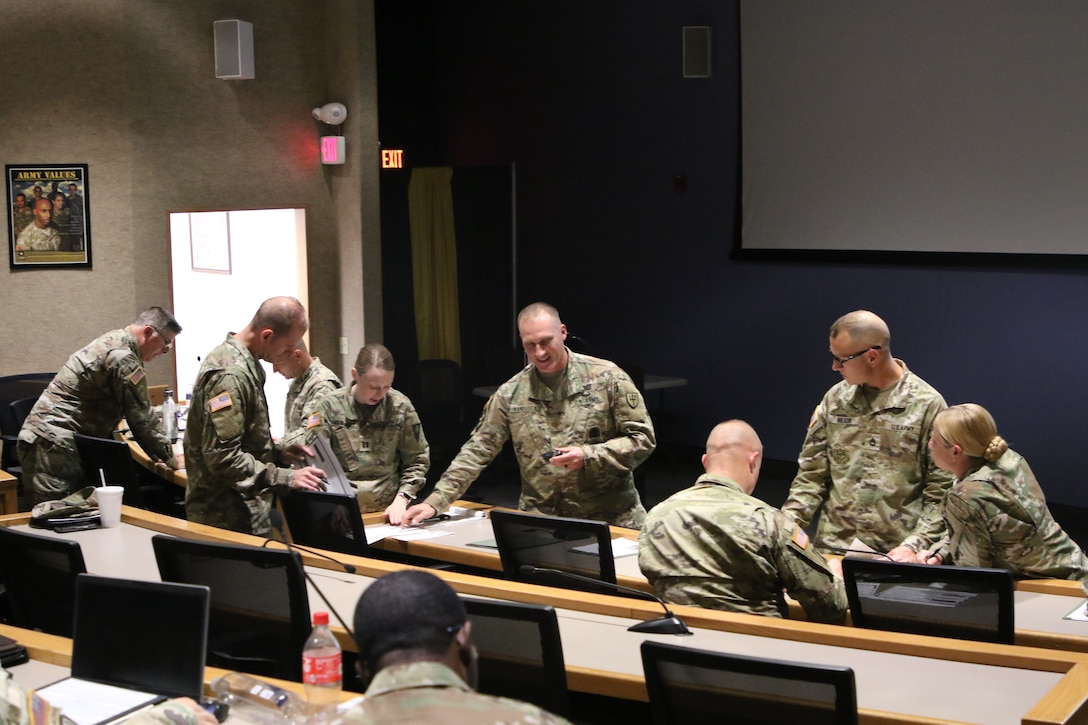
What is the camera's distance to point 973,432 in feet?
11.4

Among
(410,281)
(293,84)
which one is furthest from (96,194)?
(410,281)

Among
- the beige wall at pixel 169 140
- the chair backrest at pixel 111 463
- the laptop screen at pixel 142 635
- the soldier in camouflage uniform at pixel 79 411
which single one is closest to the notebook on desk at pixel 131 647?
the laptop screen at pixel 142 635

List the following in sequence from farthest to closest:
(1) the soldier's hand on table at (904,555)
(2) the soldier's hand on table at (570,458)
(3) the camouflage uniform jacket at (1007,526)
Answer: (2) the soldier's hand on table at (570,458), (1) the soldier's hand on table at (904,555), (3) the camouflage uniform jacket at (1007,526)

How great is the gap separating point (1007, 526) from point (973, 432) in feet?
0.98

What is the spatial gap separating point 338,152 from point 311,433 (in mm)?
4069

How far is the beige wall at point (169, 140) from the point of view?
7816 millimetres

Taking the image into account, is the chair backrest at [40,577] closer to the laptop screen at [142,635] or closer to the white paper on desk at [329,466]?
the laptop screen at [142,635]

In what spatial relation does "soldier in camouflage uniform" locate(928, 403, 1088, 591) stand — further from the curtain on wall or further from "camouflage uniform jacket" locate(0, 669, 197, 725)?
the curtain on wall

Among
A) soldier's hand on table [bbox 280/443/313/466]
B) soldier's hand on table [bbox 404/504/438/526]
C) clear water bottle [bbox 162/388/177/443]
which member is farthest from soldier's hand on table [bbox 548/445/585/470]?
clear water bottle [bbox 162/388/177/443]

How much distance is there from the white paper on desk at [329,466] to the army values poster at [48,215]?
4.26 meters

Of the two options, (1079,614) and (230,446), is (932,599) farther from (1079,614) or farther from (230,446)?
(230,446)

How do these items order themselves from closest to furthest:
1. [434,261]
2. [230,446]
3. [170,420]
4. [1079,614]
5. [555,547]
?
[1079,614]
[555,547]
[230,446]
[170,420]
[434,261]

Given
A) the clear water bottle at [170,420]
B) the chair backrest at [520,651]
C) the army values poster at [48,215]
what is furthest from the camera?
the army values poster at [48,215]

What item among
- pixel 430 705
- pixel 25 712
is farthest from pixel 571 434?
pixel 430 705
